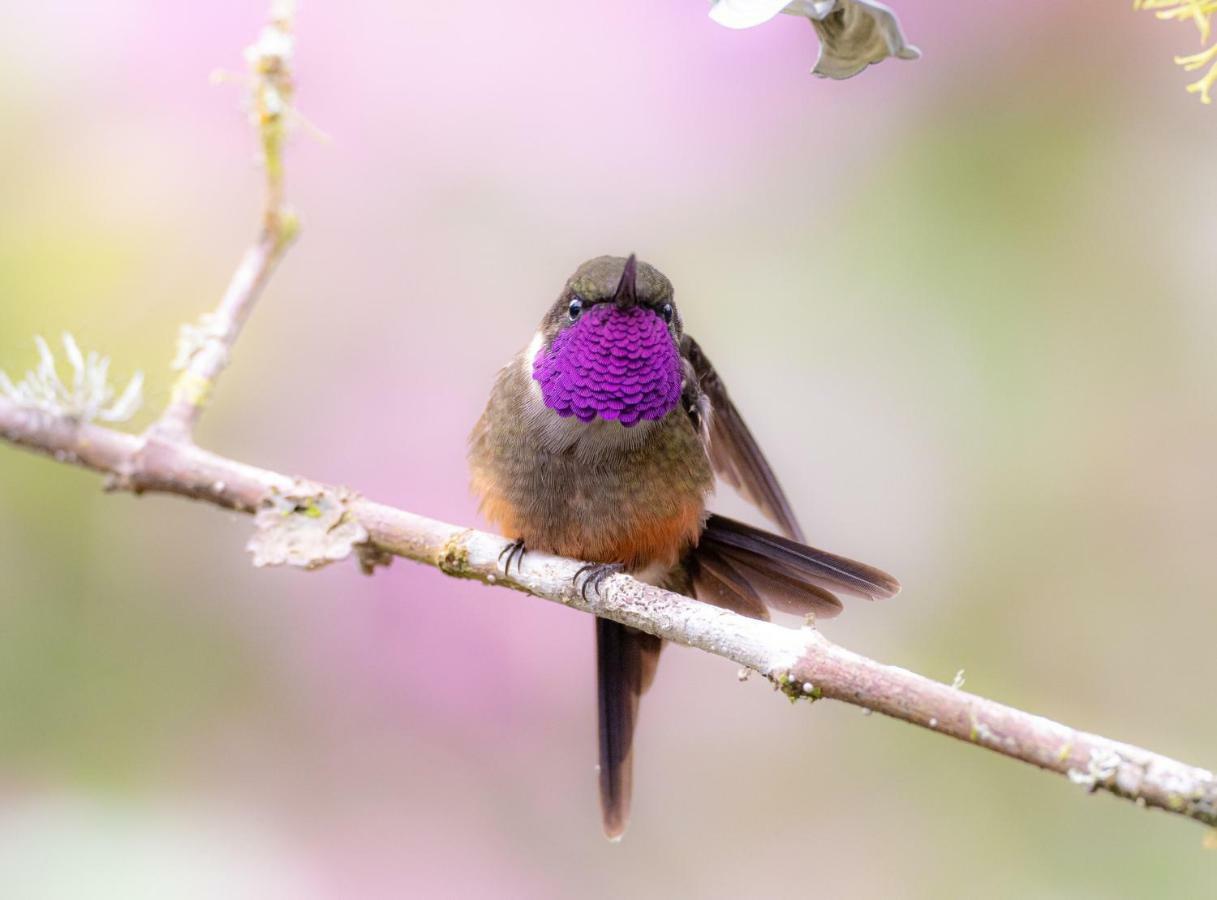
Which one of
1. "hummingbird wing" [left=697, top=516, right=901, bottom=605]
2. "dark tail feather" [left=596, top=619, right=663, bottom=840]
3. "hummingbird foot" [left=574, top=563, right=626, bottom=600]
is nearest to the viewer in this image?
"hummingbird foot" [left=574, top=563, right=626, bottom=600]

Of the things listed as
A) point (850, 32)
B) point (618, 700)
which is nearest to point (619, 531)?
point (618, 700)

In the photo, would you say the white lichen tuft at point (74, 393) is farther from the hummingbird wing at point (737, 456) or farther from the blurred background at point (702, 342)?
the hummingbird wing at point (737, 456)

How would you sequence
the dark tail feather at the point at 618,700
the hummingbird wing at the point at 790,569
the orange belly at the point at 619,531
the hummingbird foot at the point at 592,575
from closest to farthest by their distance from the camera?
the hummingbird foot at the point at 592,575
the hummingbird wing at the point at 790,569
the orange belly at the point at 619,531
the dark tail feather at the point at 618,700

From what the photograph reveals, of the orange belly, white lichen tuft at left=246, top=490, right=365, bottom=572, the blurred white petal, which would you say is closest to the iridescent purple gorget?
the orange belly

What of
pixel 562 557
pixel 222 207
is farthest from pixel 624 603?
pixel 222 207

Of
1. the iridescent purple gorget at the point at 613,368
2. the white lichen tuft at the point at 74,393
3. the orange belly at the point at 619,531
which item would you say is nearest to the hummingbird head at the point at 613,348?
the iridescent purple gorget at the point at 613,368

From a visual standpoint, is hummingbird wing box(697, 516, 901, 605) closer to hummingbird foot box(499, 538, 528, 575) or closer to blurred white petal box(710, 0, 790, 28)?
hummingbird foot box(499, 538, 528, 575)

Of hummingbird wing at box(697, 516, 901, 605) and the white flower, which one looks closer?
the white flower
